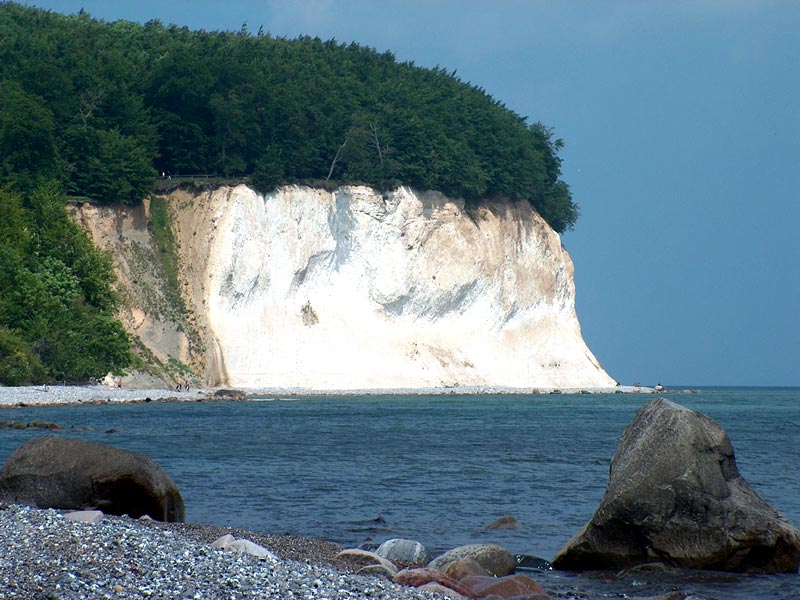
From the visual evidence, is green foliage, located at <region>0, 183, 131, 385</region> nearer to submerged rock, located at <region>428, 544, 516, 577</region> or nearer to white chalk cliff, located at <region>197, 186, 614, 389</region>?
white chalk cliff, located at <region>197, 186, 614, 389</region>

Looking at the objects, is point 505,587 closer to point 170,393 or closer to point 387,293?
point 170,393

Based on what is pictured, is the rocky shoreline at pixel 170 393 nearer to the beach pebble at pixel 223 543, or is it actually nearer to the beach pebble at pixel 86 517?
the beach pebble at pixel 86 517

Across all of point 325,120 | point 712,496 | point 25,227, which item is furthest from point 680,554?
point 325,120

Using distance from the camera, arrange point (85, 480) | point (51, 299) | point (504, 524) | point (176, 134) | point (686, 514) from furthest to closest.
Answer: point (176, 134) < point (51, 299) < point (504, 524) < point (85, 480) < point (686, 514)

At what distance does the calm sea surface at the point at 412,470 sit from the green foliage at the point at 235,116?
25.8 m

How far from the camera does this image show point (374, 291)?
266ft

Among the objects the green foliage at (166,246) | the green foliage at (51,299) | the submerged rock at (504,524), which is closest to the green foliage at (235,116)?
the green foliage at (166,246)

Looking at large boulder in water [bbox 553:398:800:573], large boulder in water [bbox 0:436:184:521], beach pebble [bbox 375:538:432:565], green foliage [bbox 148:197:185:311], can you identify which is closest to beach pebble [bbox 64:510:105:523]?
large boulder in water [bbox 0:436:184:521]

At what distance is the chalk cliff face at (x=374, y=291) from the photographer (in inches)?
2869

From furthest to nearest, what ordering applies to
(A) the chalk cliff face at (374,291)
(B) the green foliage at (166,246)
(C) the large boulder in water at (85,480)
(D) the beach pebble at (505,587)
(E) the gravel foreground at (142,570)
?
1. (A) the chalk cliff face at (374,291)
2. (B) the green foliage at (166,246)
3. (C) the large boulder in water at (85,480)
4. (D) the beach pebble at (505,587)
5. (E) the gravel foreground at (142,570)

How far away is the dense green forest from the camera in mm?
60469

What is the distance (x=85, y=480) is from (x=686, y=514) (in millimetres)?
7844

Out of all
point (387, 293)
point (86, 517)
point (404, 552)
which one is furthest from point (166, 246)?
point (86, 517)

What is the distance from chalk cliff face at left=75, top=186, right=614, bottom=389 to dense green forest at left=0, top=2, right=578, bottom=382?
8.61 feet
